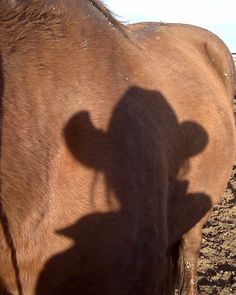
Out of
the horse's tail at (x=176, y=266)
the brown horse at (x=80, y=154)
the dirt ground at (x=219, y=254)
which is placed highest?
the brown horse at (x=80, y=154)

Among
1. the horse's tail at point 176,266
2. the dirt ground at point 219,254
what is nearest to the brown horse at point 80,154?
the horse's tail at point 176,266

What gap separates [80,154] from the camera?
4.91 feet

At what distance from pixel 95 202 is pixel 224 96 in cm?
173

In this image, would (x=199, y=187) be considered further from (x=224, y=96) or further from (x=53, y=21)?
(x=53, y=21)

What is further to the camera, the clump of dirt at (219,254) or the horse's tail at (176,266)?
the clump of dirt at (219,254)

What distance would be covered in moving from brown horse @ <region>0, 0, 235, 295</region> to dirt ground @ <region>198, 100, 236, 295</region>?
4.81 ft

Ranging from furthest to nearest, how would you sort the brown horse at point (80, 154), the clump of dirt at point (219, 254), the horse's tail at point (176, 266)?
the clump of dirt at point (219, 254), the horse's tail at point (176, 266), the brown horse at point (80, 154)

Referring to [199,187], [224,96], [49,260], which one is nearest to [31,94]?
[49,260]

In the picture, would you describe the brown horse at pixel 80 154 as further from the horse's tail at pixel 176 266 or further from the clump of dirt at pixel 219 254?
the clump of dirt at pixel 219 254

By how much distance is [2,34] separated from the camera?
1353 millimetres

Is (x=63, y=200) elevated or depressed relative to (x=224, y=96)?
elevated

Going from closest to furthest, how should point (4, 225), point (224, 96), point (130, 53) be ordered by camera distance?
1. point (4, 225)
2. point (130, 53)
3. point (224, 96)

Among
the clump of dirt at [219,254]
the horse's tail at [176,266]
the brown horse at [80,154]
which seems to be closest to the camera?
the brown horse at [80,154]

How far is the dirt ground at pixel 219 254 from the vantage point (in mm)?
3326
